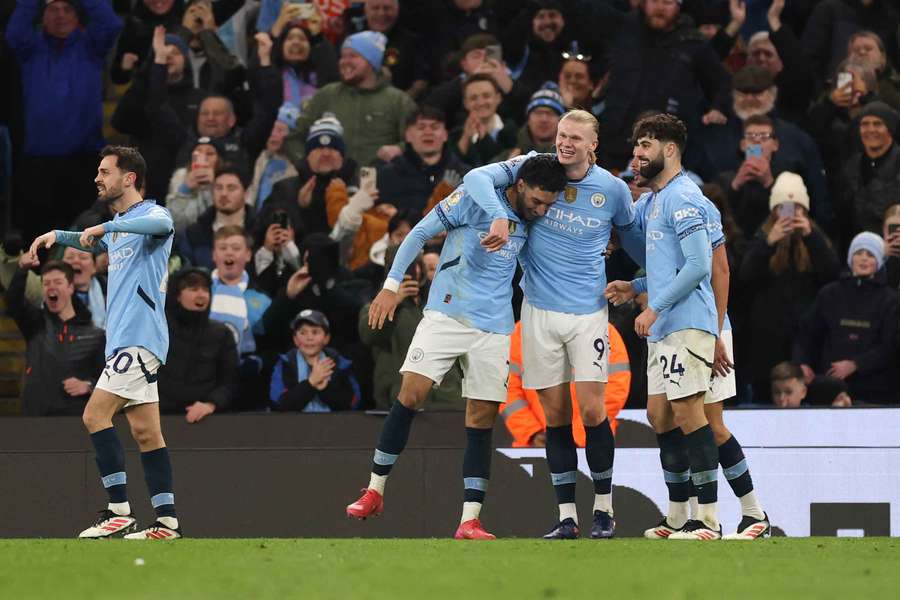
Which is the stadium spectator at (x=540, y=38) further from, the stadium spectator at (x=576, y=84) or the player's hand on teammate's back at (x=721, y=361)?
the player's hand on teammate's back at (x=721, y=361)

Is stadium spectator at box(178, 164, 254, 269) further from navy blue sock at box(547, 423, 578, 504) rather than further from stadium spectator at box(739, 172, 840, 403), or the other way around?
navy blue sock at box(547, 423, 578, 504)

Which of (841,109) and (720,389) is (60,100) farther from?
(720,389)

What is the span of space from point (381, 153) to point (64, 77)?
332cm

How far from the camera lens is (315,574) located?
750cm

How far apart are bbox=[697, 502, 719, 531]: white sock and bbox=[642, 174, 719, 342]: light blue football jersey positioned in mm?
999

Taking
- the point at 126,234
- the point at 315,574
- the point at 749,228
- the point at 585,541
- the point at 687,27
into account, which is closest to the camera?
the point at 315,574

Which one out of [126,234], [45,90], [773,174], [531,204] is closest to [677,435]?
[531,204]

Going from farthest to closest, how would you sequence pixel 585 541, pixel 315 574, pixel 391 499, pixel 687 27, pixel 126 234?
pixel 687 27 → pixel 391 499 → pixel 126 234 → pixel 585 541 → pixel 315 574

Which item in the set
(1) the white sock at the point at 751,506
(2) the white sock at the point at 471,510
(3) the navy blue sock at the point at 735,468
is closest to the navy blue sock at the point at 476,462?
(2) the white sock at the point at 471,510

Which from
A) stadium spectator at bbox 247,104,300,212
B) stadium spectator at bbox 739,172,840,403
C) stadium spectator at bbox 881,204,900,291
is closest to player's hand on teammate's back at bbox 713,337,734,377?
stadium spectator at bbox 739,172,840,403

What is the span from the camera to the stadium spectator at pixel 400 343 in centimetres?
1260

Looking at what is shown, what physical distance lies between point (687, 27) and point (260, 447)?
5683 millimetres

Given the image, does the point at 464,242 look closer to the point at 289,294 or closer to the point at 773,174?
the point at 289,294

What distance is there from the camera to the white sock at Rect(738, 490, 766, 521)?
9875 mm
